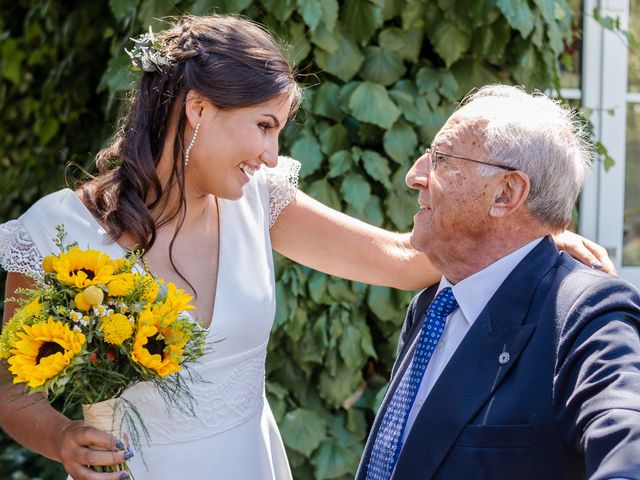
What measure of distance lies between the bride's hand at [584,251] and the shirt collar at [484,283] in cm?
18

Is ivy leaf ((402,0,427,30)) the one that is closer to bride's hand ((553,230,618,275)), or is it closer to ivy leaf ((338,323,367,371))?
ivy leaf ((338,323,367,371))

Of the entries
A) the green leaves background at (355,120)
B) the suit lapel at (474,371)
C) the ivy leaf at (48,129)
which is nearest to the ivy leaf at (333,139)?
the green leaves background at (355,120)

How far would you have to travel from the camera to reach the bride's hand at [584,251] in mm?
2240

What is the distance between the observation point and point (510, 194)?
6.76 ft

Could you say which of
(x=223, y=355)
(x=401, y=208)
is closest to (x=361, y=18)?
(x=401, y=208)

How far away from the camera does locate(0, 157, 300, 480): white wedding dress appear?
7.48 ft

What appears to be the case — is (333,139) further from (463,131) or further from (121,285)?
(121,285)

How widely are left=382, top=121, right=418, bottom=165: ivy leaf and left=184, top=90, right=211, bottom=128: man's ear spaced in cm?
127

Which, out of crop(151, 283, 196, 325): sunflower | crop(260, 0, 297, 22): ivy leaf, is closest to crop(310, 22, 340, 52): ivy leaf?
crop(260, 0, 297, 22): ivy leaf

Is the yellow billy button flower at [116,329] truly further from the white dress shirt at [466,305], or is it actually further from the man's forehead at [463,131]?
the man's forehead at [463,131]

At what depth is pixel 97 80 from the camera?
443 centimetres

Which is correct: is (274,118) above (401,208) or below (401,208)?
above

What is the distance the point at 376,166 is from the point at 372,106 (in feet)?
0.72

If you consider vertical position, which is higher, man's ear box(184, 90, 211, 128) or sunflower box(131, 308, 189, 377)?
man's ear box(184, 90, 211, 128)
